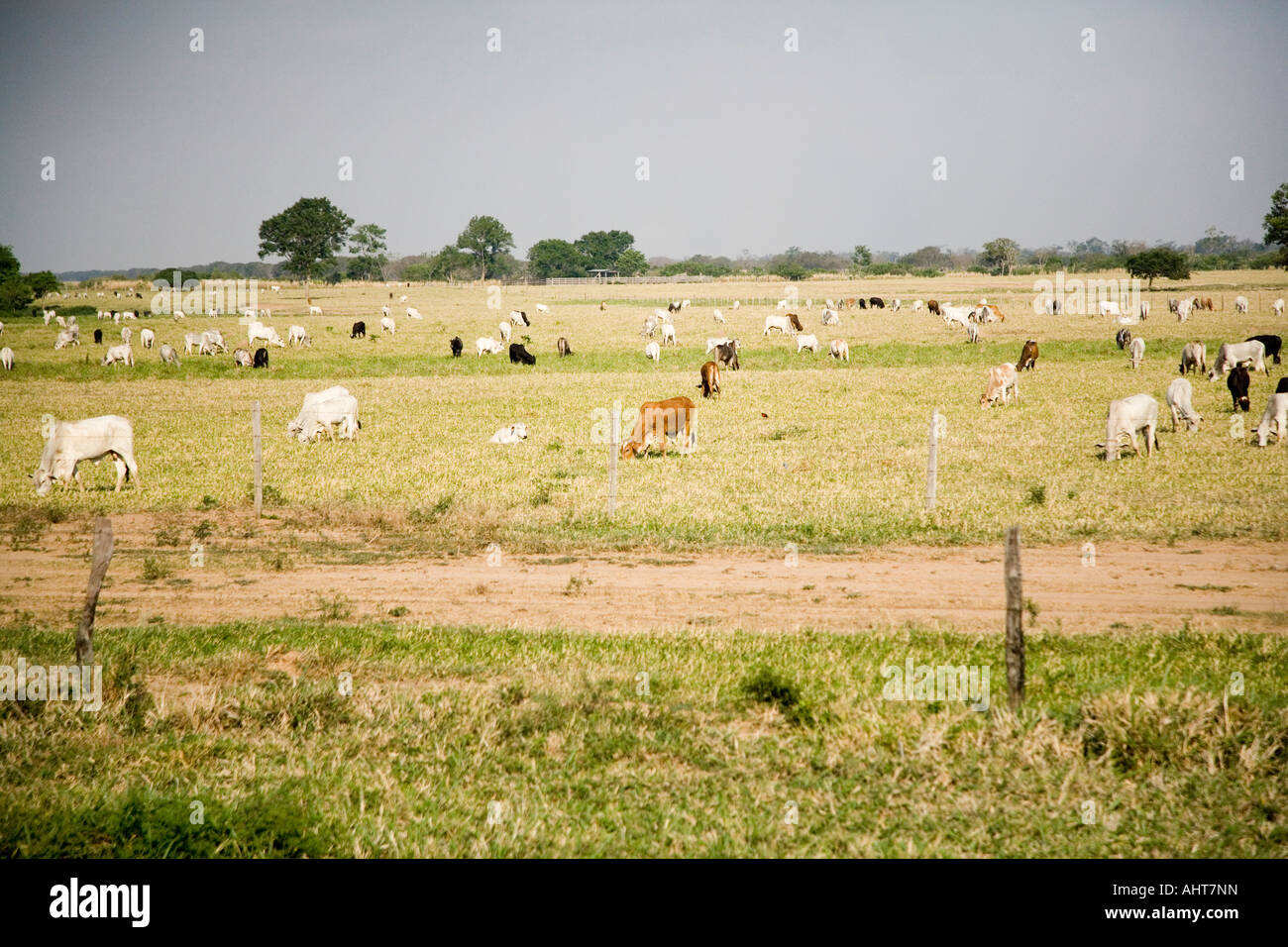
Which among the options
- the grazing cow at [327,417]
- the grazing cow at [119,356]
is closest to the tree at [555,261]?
the grazing cow at [119,356]

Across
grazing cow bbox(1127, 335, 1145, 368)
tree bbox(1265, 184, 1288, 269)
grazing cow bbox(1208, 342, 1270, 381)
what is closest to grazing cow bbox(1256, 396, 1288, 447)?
grazing cow bbox(1208, 342, 1270, 381)

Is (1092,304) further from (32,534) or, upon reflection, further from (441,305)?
(32,534)

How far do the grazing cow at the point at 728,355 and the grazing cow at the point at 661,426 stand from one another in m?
19.8

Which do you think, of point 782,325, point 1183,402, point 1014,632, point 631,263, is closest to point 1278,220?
point 782,325

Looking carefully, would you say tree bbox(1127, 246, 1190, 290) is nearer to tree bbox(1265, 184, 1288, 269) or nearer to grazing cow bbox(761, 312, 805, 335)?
tree bbox(1265, 184, 1288, 269)

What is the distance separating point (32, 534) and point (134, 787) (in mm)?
10314

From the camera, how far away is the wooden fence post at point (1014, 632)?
752cm

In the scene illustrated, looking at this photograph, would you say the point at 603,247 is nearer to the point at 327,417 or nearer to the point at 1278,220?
the point at 1278,220

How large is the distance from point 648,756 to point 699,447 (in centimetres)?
1553

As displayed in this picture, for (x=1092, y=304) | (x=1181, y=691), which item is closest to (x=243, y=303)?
(x=1092, y=304)

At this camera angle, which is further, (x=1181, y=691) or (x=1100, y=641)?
(x=1100, y=641)

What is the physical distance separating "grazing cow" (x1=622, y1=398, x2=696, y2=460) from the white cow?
12412mm

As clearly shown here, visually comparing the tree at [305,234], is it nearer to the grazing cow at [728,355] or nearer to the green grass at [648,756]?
the grazing cow at [728,355]
